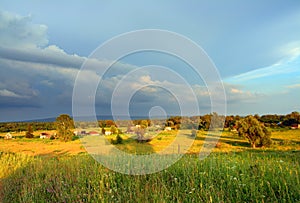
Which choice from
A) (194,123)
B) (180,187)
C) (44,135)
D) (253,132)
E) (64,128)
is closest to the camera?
(180,187)

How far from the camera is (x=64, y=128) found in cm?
3781

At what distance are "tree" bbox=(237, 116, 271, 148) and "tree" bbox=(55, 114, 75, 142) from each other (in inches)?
981

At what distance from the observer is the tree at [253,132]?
70.4ft

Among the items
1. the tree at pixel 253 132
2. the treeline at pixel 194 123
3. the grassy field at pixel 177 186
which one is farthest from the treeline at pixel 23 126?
the grassy field at pixel 177 186

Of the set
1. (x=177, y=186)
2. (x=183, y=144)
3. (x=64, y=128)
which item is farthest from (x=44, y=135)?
(x=177, y=186)

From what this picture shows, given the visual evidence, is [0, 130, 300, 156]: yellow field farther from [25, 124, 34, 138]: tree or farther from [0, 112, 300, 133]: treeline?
[25, 124, 34, 138]: tree

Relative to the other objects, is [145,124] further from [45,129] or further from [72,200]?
[45,129]

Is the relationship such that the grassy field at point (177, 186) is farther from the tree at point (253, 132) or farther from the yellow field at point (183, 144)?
the tree at point (253, 132)

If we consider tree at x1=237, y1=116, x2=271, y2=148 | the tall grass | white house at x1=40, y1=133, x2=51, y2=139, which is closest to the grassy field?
the tall grass

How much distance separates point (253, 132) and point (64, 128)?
27.9 meters

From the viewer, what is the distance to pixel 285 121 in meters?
26.6

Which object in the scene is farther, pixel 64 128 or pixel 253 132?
pixel 64 128

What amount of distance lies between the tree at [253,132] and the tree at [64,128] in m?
24.9

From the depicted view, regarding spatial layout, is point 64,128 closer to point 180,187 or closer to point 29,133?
point 29,133
